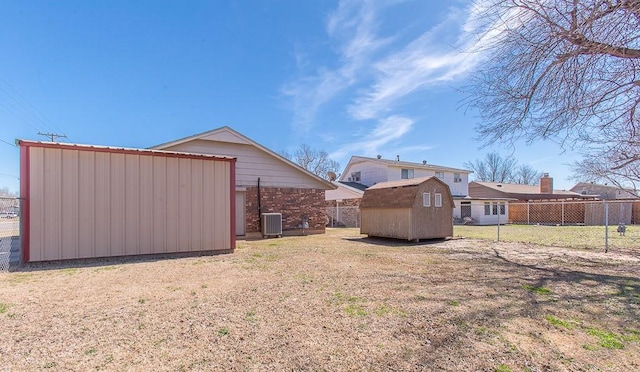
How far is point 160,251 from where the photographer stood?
794 centimetres

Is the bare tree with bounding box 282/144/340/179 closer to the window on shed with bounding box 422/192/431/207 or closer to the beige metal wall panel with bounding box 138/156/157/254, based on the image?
the window on shed with bounding box 422/192/431/207

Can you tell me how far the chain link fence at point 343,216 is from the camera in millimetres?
21922

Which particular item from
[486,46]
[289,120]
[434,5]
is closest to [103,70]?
[289,120]

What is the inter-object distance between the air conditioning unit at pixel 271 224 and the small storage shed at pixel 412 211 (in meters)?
3.68

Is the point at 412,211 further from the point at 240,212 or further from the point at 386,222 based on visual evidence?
the point at 240,212

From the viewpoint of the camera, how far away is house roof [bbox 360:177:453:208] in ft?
38.1

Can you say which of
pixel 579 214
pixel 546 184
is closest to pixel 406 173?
pixel 579 214

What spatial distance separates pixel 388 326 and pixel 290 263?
3.97m

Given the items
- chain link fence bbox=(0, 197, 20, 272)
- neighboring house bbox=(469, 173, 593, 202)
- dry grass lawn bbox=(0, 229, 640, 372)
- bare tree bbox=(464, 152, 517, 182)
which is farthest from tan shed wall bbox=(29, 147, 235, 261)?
bare tree bbox=(464, 152, 517, 182)

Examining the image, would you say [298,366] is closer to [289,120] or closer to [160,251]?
[160,251]

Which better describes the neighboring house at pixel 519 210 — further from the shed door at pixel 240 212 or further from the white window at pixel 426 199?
the shed door at pixel 240 212

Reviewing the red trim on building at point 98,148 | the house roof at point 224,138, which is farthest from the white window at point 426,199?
the red trim on building at point 98,148

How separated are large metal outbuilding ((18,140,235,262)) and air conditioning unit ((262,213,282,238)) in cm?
391

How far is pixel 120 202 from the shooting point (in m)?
7.55
